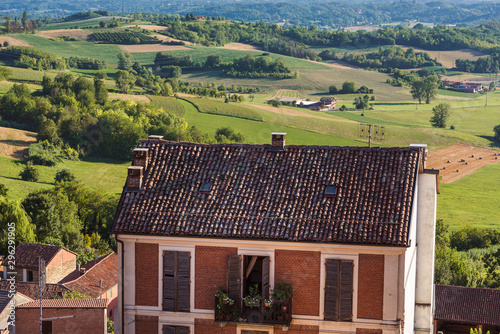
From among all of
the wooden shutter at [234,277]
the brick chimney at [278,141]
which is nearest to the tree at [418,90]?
the brick chimney at [278,141]

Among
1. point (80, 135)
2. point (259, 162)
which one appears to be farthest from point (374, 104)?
point (259, 162)

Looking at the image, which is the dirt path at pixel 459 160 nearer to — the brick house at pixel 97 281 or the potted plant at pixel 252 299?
the brick house at pixel 97 281

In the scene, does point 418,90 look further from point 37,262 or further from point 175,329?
point 175,329

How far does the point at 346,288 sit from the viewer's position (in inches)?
832

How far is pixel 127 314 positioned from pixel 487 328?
32.7m

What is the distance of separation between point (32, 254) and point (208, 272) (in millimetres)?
37541

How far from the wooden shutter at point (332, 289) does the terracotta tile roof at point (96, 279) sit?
33.1 meters

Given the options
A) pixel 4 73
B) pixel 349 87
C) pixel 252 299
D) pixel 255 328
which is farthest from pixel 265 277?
pixel 349 87

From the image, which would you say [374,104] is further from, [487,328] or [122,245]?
[122,245]

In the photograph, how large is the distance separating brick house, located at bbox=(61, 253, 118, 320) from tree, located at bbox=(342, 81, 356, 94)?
13286 centimetres

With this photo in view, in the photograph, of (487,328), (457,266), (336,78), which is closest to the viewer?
(487,328)

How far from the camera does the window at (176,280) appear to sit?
22188 millimetres

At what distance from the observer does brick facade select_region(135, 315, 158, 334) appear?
22547mm

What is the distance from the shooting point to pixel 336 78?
646ft
